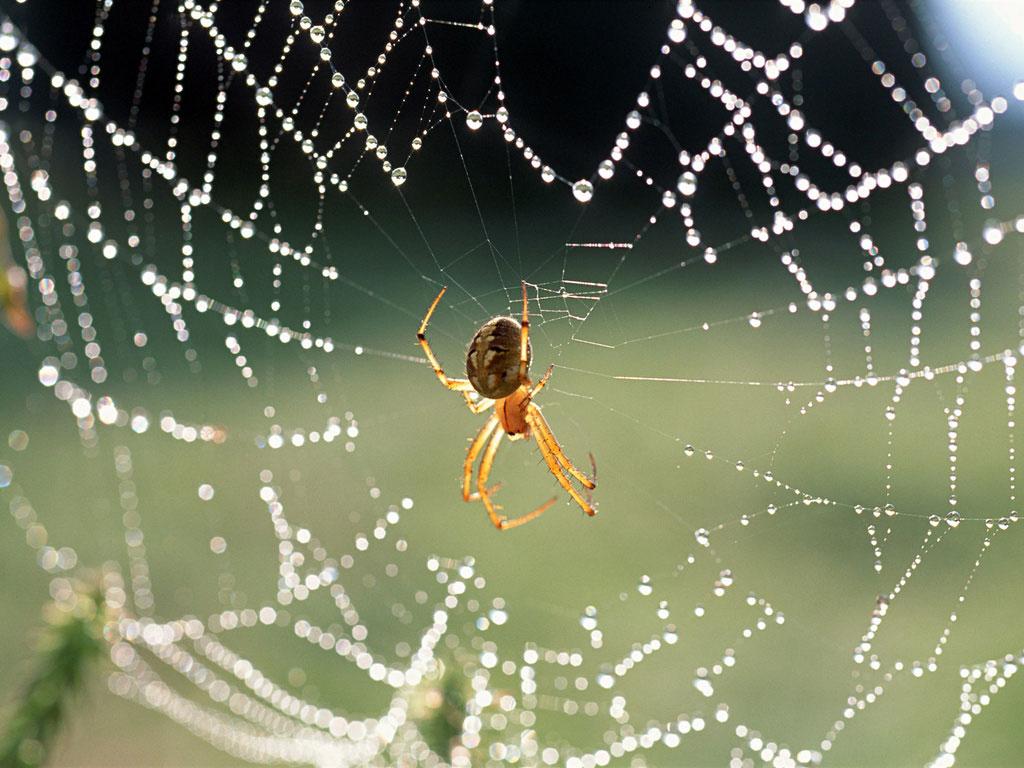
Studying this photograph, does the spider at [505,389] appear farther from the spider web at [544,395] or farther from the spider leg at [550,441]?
the spider web at [544,395]

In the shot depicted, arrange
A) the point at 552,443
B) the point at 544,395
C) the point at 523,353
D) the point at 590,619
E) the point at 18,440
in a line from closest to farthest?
the point at 523,353, the point at 552,443, the point at 590,619, the point at 544,395, the point at 18,440

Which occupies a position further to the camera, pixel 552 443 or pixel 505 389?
pixel 552 443

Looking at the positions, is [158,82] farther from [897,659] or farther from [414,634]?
[897,659]

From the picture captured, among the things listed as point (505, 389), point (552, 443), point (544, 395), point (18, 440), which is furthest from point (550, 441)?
point (18, 440)

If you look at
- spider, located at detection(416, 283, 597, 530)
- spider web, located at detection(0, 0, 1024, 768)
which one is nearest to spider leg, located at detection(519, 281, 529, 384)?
spider, located at detection(416, 283, 597, 530)

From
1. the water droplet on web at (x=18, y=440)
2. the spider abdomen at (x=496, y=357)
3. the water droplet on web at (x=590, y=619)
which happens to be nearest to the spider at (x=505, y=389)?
the spider abdomen at (x=496, y=357)

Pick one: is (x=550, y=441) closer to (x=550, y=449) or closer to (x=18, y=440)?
(x=550, y=449)

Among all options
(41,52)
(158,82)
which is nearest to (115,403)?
(158,82)
